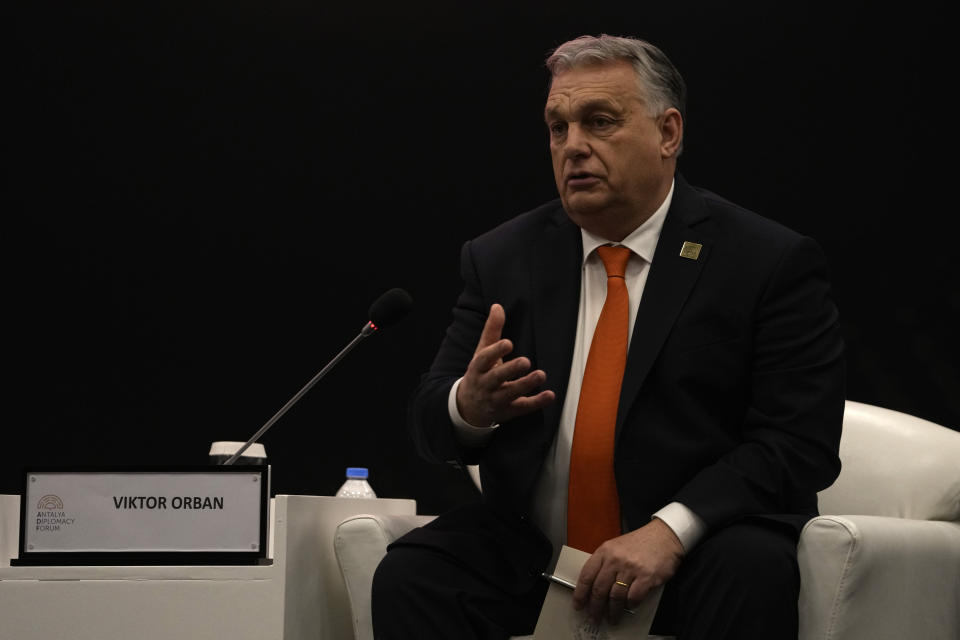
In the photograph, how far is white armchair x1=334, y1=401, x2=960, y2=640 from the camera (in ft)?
5.77

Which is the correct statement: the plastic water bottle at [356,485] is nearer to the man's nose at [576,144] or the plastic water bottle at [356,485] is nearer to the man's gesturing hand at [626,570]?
the man's nose at [576,144]

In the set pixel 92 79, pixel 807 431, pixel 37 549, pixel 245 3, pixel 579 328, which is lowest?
pixel 37 549

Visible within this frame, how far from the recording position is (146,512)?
6.69ft

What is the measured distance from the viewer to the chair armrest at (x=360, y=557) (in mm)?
2131

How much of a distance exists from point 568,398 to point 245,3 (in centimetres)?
221

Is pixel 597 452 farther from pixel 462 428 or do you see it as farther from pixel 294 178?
pixel 294 178

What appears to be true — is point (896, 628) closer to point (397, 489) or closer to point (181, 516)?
point (181, 516)

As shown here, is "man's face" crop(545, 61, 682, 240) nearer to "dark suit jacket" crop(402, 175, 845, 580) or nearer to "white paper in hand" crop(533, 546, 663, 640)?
"dark suit jacket" crop(402, 175, 845, 580)

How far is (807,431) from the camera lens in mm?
1954

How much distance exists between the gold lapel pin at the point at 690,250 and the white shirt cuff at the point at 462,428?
0.45 metres

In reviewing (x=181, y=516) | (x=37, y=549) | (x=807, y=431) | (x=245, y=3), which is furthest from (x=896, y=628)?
(x=245, y=3)

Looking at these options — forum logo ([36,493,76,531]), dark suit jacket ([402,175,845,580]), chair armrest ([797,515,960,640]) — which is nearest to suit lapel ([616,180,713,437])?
dark suit jacket ([402,175,845,580])

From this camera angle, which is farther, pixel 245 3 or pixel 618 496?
pixel 245 3

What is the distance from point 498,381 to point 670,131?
29.2 inches
